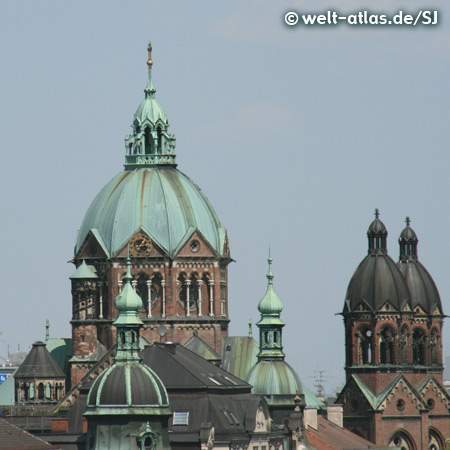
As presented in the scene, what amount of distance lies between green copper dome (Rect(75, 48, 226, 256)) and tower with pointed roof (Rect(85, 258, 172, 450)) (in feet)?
138

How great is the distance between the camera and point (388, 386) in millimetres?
185000

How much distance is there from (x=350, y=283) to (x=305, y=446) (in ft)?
133

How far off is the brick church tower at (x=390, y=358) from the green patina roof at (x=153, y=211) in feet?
73.0

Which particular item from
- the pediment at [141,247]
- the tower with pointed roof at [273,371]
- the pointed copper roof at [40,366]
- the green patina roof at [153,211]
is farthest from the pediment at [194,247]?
the pointed copper roof at [40,366]

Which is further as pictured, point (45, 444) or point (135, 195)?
point (135, 195)

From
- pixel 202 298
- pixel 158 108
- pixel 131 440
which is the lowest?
pixel 131 440

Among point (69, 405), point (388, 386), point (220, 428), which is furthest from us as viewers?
point (388, 386)

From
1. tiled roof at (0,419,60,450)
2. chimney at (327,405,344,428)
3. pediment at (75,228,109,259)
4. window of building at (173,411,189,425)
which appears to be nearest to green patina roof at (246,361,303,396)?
window of building at (173,411,189,425)

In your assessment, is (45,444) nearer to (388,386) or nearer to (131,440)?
(131,440)

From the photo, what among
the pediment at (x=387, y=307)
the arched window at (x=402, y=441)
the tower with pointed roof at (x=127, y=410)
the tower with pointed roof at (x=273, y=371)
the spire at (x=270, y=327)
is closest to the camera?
the tower with pointed roof at (x=127, y=410)

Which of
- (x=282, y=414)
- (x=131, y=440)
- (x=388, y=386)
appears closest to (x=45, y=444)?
(x=131, y=440)

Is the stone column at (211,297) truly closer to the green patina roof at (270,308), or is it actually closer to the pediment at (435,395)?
the green patina roof at (270,308)

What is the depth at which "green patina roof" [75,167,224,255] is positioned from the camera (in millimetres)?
164750

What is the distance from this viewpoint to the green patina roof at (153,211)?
165 metres
